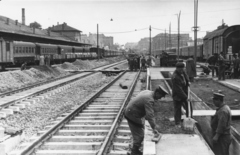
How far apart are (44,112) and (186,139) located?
6.34 metres

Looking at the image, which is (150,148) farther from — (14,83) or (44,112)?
(14,83)

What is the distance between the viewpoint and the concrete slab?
5.88m

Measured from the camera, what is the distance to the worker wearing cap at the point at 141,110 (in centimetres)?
539

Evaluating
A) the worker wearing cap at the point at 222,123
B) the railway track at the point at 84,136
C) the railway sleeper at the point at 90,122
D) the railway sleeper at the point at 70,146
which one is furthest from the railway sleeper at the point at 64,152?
the worker wearing cap at the point at 222,123

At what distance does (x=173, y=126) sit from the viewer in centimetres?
796

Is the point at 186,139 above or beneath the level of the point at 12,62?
beneath

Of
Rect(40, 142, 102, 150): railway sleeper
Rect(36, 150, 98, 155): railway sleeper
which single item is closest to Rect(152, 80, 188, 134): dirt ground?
Rect(40, 142, 102, 150): railway sleeper

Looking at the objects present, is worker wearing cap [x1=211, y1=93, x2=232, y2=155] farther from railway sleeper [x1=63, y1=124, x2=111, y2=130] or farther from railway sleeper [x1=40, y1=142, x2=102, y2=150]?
railway sleeper [x1=63, y1=124, x2=111, y2=130]

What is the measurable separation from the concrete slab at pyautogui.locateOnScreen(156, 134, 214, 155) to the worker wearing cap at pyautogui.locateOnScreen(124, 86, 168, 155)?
1.77 ft

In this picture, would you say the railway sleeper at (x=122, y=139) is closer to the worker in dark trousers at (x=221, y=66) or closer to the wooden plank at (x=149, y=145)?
the wooden plank at (x=149, y=145)

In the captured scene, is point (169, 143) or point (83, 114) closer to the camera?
point (169, 143)

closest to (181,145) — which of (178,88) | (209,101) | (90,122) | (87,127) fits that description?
(178,88)

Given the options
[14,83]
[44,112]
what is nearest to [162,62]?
[14,83]

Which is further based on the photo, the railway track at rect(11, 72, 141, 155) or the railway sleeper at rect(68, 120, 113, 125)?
the railway sleeper at rect(68, 120, 113, 125)
